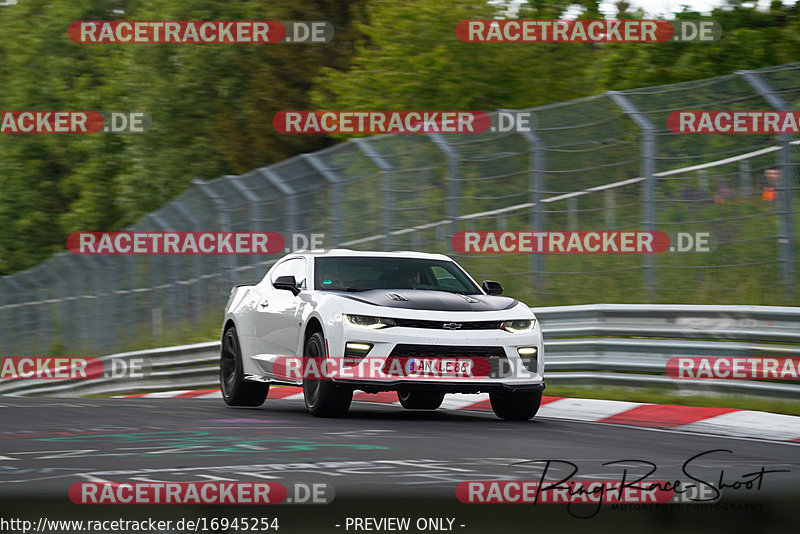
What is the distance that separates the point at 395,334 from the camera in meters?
11.0

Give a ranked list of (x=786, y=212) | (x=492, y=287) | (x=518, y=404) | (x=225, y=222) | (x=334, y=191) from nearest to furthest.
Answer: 1. (x=518, y=404)
2. (x=492, y=287)
3. (x=786, y=212)
4. (x=334, y=191)
5. (x=225, y=222)

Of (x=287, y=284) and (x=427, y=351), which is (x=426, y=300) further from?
(x=287, y=284)

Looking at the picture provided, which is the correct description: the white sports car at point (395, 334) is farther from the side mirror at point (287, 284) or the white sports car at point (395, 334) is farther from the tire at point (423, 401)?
the tire at point (423, 401)

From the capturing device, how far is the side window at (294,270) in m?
12.5

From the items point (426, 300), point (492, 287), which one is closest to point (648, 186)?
point (492, 287)

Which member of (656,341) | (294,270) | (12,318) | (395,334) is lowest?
(12,318)

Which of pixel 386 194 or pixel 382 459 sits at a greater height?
pixel 386 194

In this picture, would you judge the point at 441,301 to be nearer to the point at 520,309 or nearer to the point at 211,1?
the point at 520,309

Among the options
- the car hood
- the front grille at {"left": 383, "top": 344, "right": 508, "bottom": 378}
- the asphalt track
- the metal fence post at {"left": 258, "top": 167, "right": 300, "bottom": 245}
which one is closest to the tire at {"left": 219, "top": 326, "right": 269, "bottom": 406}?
the asphalt track

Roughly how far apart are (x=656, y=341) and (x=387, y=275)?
2.64 m

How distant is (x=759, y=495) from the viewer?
6.81 m

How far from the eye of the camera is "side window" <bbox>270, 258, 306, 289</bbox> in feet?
41.1

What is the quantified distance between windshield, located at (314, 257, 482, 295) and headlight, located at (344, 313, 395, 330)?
0.99 meters

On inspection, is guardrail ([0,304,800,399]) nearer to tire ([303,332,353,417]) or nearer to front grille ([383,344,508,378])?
front grille ([383,344,508,378])
